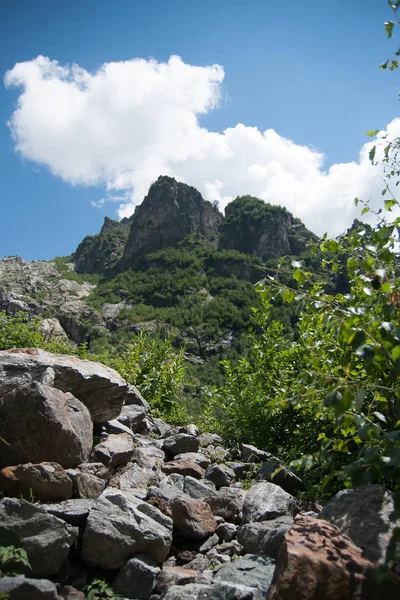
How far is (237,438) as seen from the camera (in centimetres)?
764

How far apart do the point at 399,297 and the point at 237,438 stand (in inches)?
215

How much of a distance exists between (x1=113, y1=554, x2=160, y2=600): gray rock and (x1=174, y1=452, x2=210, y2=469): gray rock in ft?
7.89

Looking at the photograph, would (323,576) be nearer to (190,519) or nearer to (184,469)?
(190,519)

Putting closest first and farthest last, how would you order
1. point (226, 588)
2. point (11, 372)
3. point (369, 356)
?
point (369, 356) < point (226, 588) < point (11, 372)

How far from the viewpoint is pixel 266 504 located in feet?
13.6

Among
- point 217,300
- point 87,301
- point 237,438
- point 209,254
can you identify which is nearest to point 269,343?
point 237,438

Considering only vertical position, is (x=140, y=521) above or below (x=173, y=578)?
above

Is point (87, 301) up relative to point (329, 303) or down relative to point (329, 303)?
up

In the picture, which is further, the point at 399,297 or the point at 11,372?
the point at 11,372

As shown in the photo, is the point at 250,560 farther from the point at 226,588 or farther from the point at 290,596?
the point at 290,596

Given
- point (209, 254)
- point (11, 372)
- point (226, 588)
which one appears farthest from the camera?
point (209, 254)

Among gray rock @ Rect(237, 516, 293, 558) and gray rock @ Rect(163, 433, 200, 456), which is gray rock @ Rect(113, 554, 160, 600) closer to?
gray rock @ Rect(237, 516, 293, 558)

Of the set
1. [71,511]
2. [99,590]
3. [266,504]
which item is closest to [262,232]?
[266,504]

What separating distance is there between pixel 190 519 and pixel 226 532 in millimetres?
383
